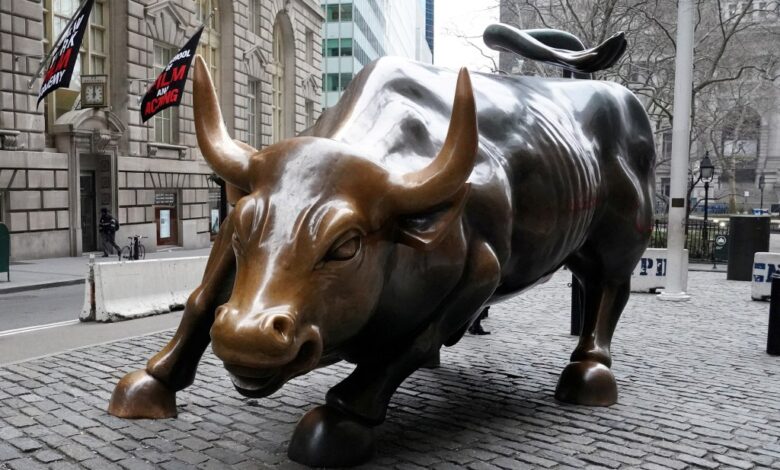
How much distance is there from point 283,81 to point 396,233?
112 ft

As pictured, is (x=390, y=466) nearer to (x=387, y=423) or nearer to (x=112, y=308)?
(x=387, y=423)

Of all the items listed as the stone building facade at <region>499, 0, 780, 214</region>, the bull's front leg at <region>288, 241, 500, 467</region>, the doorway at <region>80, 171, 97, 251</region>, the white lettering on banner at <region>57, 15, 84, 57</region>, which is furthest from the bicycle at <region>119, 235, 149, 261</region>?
the bull's front leg at <region>288, 241, 500, 467</region>

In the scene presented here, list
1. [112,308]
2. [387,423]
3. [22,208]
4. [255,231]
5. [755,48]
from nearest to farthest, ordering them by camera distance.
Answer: [255,231], [387,423], [112,308], [22,208], [755,48]

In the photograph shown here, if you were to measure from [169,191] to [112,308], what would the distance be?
55.6ft

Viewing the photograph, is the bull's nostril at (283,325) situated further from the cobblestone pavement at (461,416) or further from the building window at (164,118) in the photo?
the building window at (164,118)

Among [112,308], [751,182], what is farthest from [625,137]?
[751,182]

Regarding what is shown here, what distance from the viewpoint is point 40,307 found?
36.7ft

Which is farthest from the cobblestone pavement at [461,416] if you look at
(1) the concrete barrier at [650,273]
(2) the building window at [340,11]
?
(2) the building window at [340,11]

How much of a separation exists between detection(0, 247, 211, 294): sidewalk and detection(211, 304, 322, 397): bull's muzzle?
12540mm

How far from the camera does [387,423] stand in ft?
14.5

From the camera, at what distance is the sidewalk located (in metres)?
14.0

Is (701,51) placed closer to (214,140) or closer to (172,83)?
(172,83)

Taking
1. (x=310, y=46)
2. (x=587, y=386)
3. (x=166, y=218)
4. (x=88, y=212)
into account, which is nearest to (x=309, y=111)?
(x=310, y=46)

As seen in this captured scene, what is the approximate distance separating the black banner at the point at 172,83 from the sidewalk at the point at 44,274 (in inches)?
181
